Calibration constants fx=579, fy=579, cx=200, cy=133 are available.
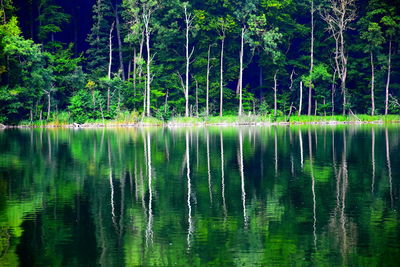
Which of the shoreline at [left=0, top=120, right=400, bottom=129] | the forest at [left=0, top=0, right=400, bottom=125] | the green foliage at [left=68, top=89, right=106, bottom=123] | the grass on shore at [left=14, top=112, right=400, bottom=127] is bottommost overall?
the shoreline at [left=0, top=120, right=400, bottom=129]

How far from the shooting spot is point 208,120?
6356 centimetres

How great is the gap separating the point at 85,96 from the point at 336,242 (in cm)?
5126

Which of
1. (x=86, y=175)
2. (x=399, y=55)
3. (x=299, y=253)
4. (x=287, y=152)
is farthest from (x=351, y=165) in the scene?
(x=399, y=55)

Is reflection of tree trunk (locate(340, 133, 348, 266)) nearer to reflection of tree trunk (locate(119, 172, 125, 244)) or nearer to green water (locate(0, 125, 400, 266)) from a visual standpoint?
green water (locate(0, 125, 400, 266))

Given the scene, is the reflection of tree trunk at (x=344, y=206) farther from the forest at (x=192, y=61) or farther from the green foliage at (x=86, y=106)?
the green foliage at (x=86, y=106)

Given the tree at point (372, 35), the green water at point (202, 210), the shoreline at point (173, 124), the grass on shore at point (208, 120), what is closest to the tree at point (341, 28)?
the tree at point (372, 35)

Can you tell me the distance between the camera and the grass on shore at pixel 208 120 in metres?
61.6

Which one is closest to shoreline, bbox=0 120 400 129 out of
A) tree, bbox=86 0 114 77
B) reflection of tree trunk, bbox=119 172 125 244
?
tree, bbox=86 0 114 77

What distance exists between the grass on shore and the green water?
108 feet

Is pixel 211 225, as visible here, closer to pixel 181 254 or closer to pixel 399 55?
pixel 181 254

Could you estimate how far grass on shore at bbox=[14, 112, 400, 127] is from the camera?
202ft

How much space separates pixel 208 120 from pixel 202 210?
159 feet

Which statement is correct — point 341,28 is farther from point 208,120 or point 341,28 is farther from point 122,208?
point 122,208

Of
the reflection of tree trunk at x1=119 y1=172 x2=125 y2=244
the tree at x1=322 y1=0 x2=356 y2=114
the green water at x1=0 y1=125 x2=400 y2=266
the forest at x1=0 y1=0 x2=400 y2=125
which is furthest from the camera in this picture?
the tree at x1=322 y1=0 x2=356 y2=114
